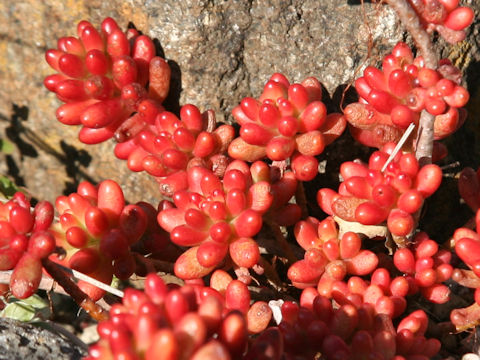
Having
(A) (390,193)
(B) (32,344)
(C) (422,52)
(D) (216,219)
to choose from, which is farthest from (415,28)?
(B) (32,344)

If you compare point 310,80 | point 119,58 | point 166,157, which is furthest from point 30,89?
point 310,80

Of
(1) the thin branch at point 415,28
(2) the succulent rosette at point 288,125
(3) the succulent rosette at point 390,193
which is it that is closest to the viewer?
(1) the thin branch at point 415,28

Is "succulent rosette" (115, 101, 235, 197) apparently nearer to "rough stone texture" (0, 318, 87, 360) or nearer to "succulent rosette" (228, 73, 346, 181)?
"succulent rosette" (228, 73, 346, 181)

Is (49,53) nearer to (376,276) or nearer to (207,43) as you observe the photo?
A: (207,43)

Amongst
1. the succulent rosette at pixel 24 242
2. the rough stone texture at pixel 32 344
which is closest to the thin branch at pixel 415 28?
the succulent rosette at pixel 24 242

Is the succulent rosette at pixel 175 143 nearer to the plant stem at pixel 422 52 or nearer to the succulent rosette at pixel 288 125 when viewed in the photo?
the succulent rosette at pixel 288 125

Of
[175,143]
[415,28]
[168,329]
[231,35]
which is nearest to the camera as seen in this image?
[168,329]

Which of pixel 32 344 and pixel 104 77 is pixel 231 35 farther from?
pixel 32 344
